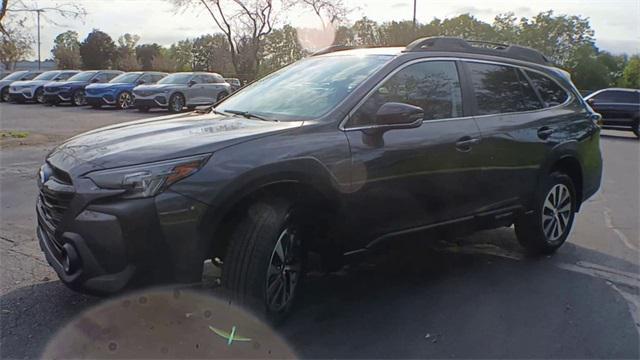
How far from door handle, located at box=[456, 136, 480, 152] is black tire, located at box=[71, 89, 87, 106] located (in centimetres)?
2451

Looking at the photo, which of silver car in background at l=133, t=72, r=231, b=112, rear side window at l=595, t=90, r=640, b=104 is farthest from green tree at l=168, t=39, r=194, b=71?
rear side window at l=595, t=90, r=640, b=104

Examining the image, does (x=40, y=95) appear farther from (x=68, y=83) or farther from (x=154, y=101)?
(x=154, y=101)

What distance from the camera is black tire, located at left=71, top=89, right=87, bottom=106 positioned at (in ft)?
84.9

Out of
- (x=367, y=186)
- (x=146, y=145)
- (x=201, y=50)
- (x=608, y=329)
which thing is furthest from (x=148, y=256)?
(x=201, y=50)

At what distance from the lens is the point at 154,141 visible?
136 inches

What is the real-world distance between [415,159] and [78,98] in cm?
2501

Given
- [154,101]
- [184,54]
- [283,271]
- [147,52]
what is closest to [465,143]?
[283,271]

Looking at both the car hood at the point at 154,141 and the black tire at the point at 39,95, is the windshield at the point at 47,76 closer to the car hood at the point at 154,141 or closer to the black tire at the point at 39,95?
the black tire at the point at 39,95

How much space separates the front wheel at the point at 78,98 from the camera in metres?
25.9

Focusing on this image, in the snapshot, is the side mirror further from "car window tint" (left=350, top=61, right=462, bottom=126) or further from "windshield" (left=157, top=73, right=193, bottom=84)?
"windshield" (left=157, top=73, right=193, bottom=84)

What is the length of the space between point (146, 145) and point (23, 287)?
5.34 ft

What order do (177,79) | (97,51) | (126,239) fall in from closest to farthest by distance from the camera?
(126,239) < (177,79) < (97,51)

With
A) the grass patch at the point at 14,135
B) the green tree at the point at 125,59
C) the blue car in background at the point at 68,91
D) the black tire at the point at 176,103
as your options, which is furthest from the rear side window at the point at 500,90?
the green tree at the point at 125,59

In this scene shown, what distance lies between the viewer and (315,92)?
4.20 meters
